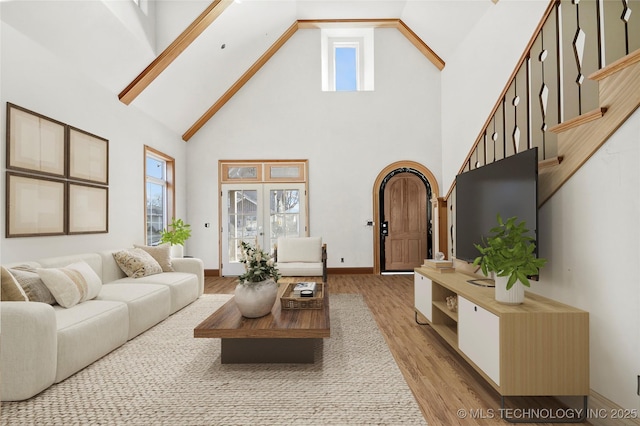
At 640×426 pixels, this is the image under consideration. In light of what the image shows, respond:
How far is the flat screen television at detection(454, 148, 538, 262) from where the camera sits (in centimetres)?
228

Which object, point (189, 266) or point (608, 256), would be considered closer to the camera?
point (608, 256)

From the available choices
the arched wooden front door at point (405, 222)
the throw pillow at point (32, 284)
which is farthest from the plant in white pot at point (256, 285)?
the arched wooden front door at point (405, 222)

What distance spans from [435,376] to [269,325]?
1.25m

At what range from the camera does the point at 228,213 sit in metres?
6.88

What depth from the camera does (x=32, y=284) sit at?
2529mm

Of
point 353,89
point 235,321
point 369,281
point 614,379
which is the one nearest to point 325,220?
point 369,281

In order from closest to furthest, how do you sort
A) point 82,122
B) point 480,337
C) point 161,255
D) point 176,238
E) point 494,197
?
point 480,337
point 494,197
point 82,122
point 161,255
point 176,238

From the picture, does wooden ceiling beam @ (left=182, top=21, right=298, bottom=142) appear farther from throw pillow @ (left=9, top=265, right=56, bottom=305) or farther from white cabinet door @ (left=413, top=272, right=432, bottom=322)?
white cabinet door @ (left=413, top=272, right=432, bottom=322)

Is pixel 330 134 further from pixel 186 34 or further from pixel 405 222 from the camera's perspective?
pixel 186 34

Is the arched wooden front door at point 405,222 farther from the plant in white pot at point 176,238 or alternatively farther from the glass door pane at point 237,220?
the plant in white pot at point 176,238

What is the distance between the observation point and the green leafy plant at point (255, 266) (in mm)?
2682

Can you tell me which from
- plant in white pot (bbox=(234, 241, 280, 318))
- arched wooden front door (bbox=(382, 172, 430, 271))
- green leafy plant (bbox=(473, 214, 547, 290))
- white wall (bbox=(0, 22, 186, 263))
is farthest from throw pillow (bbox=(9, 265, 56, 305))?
arched wooden front door (bbox=(382, 172, 430, 271))

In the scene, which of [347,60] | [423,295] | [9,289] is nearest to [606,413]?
[423,295]

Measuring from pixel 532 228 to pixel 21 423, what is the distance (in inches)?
128
